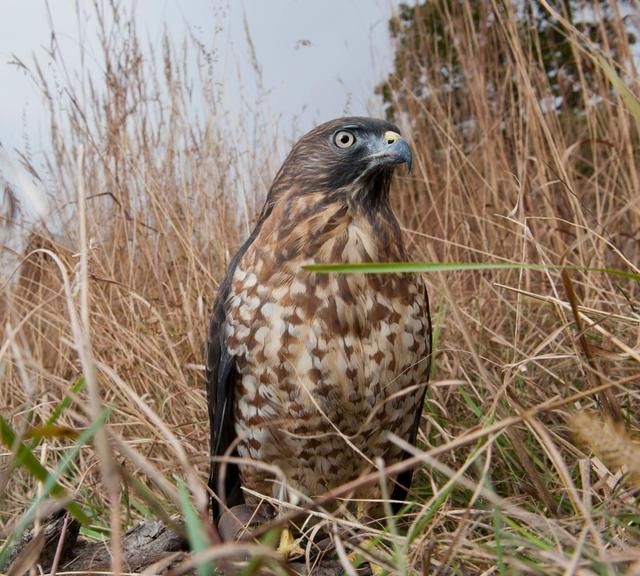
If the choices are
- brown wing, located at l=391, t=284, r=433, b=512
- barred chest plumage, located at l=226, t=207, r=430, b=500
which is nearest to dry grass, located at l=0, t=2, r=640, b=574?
brown wing, located at l=391, t=284, r=433, b=512

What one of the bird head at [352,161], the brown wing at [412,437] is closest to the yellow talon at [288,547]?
the brown wing at [412,437]

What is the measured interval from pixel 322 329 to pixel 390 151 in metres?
0.56

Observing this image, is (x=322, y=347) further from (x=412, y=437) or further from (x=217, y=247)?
(x=217, y=247)

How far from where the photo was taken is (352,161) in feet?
6.72

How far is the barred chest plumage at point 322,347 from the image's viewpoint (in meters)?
1.86

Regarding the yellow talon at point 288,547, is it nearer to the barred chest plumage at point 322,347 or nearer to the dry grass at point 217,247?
the barred chest plumage at point 322,347

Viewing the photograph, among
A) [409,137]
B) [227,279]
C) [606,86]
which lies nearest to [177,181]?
[409,137]

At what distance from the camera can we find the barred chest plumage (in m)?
1.86

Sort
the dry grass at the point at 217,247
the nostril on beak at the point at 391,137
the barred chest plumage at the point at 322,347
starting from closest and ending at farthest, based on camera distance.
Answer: the barred chest plumage at the point at 322,347 < the nostril on beak at the point at 391,137 < the dry grass at the point at 217,247

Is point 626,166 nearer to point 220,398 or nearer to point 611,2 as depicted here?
point 611,2

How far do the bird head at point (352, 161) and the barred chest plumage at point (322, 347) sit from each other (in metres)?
0.10

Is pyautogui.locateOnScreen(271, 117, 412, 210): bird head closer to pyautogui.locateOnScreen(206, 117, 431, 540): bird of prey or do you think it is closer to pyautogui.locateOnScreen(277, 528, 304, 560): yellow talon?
pyautogui.locateOnScreen(206, 117, 431, 540): bird of prey

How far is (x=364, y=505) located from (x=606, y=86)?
2.28 meters

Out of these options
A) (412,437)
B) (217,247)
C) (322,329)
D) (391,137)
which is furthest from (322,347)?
(217,247)
